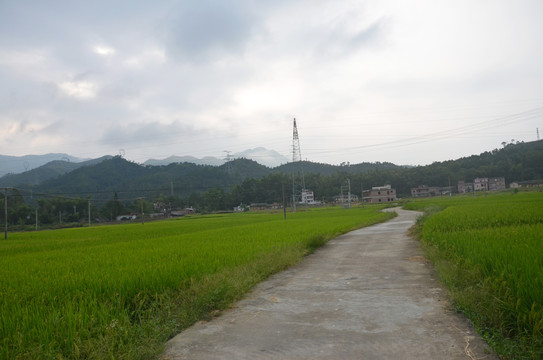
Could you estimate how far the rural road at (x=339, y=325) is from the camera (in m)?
3.49

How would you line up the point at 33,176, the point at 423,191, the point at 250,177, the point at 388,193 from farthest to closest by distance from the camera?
1. the point at 33,176
2. the point at 250,177
3. the point at 423,191
4. the point at 388,193

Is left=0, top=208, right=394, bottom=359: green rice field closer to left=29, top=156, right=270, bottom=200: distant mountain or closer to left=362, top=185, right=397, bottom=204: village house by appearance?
left=29, top=156, right=270, bottom=200: distant mountain

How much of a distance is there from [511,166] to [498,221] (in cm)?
7928

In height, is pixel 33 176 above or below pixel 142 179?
above

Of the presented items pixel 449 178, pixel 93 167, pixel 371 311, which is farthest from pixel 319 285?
pixel 93 167

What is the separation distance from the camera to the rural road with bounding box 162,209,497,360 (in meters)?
3.49

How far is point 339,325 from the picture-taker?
4223 millimetres

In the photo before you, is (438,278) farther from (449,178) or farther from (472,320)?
(449,178)

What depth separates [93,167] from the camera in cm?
12006

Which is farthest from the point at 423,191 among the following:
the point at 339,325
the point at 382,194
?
the point at 339,325

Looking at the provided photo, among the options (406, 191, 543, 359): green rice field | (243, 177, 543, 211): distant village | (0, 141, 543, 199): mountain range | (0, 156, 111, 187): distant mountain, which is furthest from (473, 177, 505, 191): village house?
(0, 156, 111, 187): distant mountain

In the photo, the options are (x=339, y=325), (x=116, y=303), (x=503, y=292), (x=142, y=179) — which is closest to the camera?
(x=339, y=325)

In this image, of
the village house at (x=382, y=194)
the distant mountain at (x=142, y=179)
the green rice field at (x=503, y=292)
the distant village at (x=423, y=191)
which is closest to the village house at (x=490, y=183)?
the distant village at (x=423, y=191)

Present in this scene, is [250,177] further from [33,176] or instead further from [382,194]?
[33,176]
